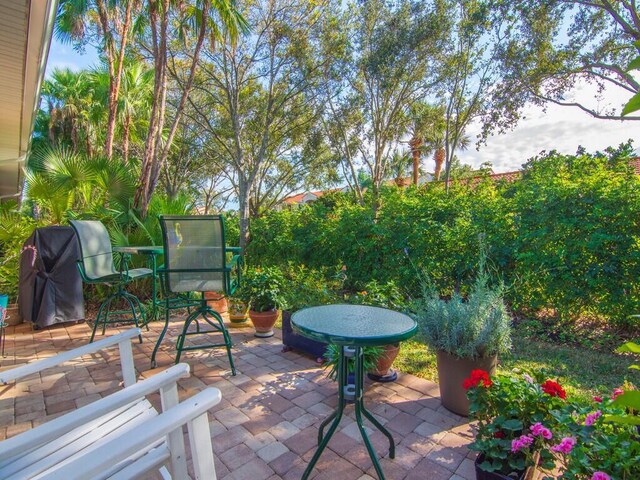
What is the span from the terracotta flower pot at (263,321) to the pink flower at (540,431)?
2.48 meters

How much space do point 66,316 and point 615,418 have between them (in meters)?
4.87

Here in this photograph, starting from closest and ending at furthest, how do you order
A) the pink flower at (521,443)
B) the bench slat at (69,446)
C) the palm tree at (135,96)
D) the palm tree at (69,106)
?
the bench slat at (69,446) → the pink flower at (521,443) → the palm tree at (135,96) → the palm tree at (69,106)

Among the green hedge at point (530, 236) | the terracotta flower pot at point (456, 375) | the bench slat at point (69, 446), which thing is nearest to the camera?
the bench slat at point (69, 446)

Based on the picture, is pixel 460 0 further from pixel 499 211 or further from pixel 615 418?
pixel 615 418

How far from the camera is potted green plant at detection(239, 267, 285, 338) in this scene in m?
3.42

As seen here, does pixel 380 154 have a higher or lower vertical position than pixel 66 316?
higher

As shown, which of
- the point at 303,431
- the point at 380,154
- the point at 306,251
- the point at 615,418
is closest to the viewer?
the point at 615,418

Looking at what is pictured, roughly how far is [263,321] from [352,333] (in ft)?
7.31

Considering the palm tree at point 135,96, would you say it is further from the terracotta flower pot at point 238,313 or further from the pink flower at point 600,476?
the pink flower at point 600,476

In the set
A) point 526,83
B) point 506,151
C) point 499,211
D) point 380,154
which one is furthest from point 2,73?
point 506,151

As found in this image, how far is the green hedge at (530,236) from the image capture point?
2.98 metres

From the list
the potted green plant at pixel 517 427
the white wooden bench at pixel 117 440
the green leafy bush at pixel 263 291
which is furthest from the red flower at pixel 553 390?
the green leafy bush at pixel 263 291

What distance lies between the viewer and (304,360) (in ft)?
9.58

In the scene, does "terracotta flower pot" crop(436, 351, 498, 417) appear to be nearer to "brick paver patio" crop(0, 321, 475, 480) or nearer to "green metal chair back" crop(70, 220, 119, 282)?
"brick paver patio" crop(0, 321, 475, 480)
